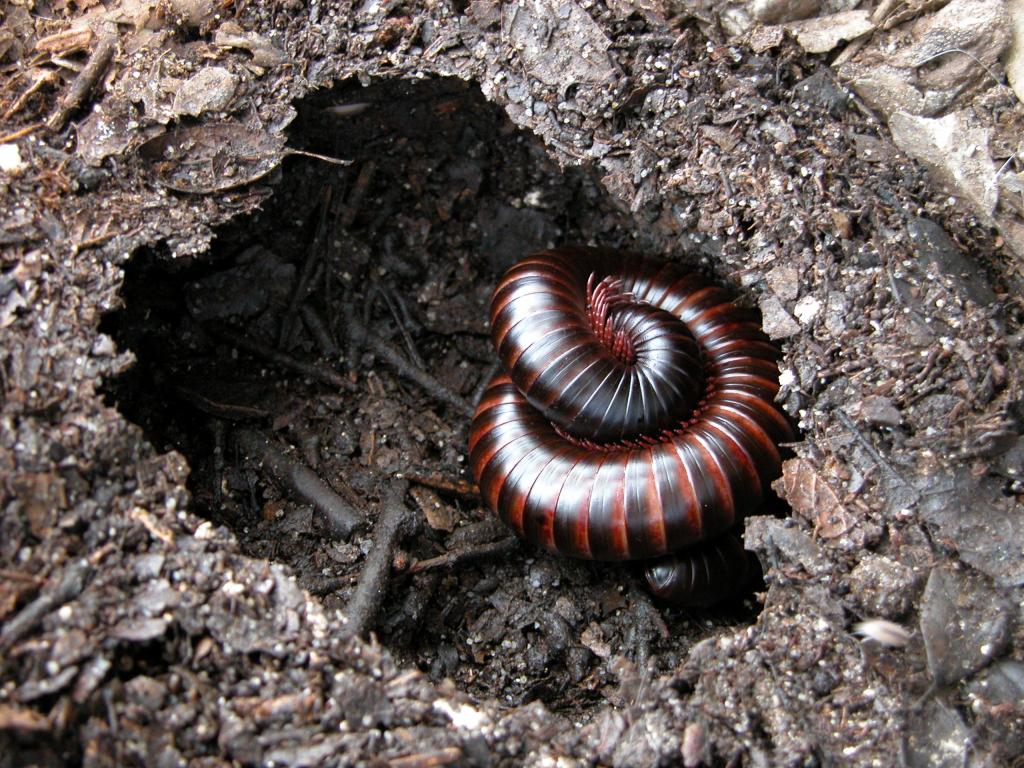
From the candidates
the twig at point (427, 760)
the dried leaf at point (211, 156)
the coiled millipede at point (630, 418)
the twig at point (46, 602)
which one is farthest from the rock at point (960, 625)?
the dried leaf at point (211, 156)

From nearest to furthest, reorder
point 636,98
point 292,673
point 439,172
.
Answer: point 292,673 < point 636,98 < point 439,172

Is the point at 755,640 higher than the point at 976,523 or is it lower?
lower

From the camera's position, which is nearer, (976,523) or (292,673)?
(292,673)

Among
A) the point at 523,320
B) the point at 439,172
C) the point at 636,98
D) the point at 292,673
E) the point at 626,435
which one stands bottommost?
the point at 292,673

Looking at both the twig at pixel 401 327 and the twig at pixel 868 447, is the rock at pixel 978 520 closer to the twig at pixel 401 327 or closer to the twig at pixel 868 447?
the twig at pixel 868 447

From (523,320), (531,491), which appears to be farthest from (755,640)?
(523,320)

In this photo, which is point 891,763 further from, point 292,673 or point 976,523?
point 292,673

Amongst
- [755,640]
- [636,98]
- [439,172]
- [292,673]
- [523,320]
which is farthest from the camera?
[439,172]
